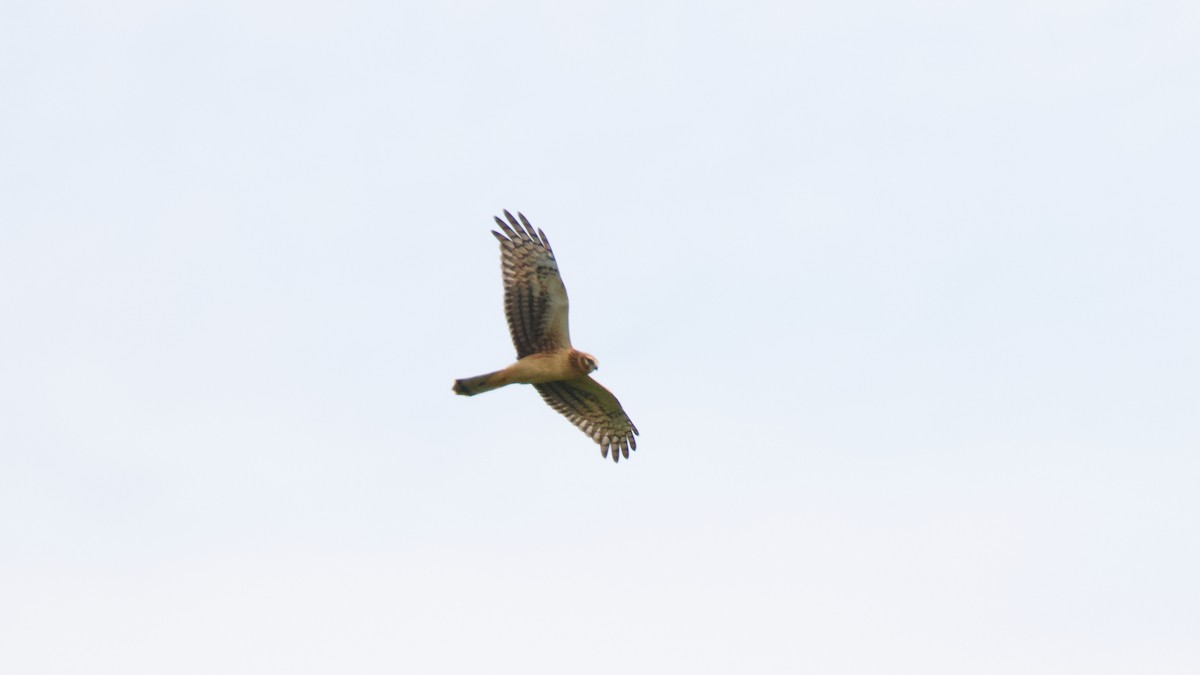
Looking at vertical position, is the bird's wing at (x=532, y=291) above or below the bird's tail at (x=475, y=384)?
above

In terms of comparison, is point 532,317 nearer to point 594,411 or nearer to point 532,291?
point 532,291

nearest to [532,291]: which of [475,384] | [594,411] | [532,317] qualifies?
[532,317]

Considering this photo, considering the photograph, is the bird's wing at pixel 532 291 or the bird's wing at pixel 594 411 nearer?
the bird's wing at pixel 532 291

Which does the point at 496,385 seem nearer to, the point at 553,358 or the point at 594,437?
the point at 553,358

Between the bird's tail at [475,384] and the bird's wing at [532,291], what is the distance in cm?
79

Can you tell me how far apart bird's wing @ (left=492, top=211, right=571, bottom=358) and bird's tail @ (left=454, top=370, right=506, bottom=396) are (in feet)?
2.60

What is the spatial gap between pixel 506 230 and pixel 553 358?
2288 mm

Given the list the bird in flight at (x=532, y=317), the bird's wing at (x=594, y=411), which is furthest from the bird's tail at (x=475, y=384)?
the bird's wing at (x=594, y=411)

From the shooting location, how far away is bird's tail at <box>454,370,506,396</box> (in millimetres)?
31531

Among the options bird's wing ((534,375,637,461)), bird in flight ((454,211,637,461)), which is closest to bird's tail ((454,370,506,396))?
bird in flight ((454,211,637,461))

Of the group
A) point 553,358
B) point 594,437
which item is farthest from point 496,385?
point 594,437

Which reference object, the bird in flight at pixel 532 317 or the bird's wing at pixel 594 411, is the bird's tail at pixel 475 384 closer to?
the bird in flight at pixel 532 317

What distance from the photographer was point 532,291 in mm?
31891

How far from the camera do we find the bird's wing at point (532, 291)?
3178 centimetres
